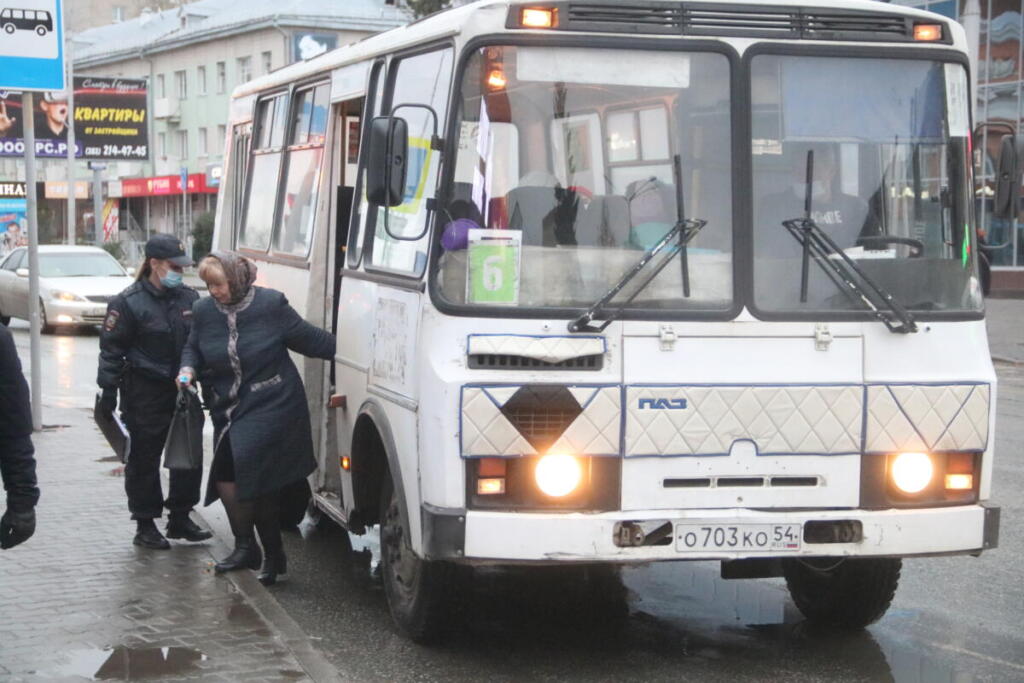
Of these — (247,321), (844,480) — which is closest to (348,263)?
(247,321)

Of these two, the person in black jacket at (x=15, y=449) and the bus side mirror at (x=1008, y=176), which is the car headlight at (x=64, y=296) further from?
the bus side mirror at (x=1008, y=176)

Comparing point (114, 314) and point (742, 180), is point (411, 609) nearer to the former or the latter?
point (742, 180)

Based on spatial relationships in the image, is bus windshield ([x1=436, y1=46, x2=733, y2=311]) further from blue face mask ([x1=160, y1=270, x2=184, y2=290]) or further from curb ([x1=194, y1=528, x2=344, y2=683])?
blue face mask ([x1=160, y1=270, x2=184, y2=290])

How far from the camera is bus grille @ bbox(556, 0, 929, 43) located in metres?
6.16

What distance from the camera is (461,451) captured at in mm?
5941

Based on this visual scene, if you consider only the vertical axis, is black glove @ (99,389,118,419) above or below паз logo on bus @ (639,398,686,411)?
below

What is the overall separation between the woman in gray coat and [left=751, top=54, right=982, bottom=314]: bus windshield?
2591mm

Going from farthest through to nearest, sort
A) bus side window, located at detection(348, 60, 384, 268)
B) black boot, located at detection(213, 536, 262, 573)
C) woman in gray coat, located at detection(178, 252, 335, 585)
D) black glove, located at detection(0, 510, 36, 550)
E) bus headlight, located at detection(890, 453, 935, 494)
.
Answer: black boot, located at detection(213, 536, 262, 573), woman in gray coat, located at detection(178, 252, 335, 585), bus side window, located at detection(348, 60, 384, 268), bus headlight, located at detection(890, 453, 935, 494), black glove, located at detection(0, 510, 36, 550)

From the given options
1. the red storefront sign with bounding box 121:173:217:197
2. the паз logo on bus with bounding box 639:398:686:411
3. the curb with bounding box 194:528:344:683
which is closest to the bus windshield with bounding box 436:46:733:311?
the паз logo on bus with bounding box 639:398:686:411

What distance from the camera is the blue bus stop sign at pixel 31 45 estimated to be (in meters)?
11.7

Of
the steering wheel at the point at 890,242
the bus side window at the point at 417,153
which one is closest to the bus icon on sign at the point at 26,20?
the bus side window at the point at 417,153

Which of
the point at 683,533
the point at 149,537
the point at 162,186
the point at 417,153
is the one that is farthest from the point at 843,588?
the point at 162,186

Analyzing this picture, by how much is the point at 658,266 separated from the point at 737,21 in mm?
1039

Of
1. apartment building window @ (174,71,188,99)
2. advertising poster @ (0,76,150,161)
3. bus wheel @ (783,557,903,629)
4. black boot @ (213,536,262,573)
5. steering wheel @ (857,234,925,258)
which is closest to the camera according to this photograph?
steering wheel @ (857,234,925,258)
